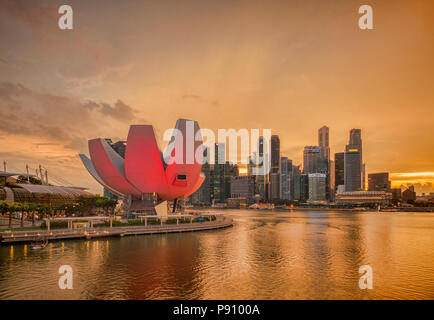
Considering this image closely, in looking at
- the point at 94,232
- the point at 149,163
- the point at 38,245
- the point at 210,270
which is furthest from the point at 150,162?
the point at 210,270

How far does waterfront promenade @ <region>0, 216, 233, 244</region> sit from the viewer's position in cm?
2617

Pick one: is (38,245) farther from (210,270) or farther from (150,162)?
(210,270)

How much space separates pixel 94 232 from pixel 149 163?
10.4m

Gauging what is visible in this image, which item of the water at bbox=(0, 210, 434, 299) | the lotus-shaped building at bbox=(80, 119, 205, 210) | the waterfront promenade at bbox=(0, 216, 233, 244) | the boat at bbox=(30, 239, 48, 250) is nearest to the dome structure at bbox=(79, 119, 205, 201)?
the lotus-shaped building at bbox=(80, 119, 205, 210)

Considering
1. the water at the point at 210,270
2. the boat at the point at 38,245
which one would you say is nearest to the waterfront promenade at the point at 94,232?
the boat at the point at 38,245

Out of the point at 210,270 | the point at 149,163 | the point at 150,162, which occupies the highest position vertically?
the point at 150,162

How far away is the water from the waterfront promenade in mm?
1217

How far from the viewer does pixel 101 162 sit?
37.8 meters

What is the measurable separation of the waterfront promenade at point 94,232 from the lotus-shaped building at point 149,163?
612 centimetres

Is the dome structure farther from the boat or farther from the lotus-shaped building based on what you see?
the boat

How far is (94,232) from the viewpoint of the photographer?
97.8 ft

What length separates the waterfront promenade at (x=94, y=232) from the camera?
26.2 meters

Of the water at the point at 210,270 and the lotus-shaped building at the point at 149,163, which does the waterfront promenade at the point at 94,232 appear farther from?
the lotus-shaped building at the point at 149,163
